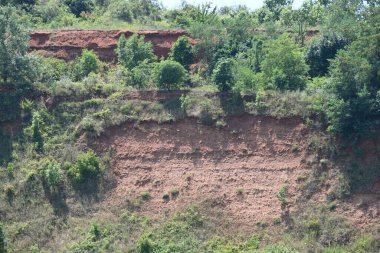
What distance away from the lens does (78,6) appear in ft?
191

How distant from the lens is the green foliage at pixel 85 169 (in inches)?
1519

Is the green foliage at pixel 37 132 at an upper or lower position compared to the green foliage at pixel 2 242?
upper

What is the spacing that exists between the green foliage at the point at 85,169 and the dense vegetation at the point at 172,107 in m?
0.04

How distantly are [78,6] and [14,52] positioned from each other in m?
16.7

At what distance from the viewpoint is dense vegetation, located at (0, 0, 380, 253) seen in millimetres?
35656

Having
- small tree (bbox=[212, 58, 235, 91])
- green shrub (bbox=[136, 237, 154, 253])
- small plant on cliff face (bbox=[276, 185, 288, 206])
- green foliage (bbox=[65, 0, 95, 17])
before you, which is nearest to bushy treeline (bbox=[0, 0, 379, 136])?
small tree (bbox=[212, 58, 235, 91])

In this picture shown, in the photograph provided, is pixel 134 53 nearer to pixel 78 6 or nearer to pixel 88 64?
pixel 88 64

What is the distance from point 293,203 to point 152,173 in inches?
259

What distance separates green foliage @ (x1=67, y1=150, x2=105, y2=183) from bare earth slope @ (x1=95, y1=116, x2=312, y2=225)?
856 mm

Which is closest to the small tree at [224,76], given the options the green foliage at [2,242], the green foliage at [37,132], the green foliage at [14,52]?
the green foliage at [37,132]

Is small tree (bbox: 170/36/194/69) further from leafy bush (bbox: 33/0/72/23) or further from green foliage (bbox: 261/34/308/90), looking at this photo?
leafy bush (bbox: 33/0/72/23)

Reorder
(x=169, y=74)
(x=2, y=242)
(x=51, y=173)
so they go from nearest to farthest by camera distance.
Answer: (x=2, y=242)
(x=51, y=173)
(x=169, y=74)

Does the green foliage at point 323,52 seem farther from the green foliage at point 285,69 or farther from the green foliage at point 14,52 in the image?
the green foliage at point 14,52

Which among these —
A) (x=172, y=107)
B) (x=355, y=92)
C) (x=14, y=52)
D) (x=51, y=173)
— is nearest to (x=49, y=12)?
(x=14, y=52)
